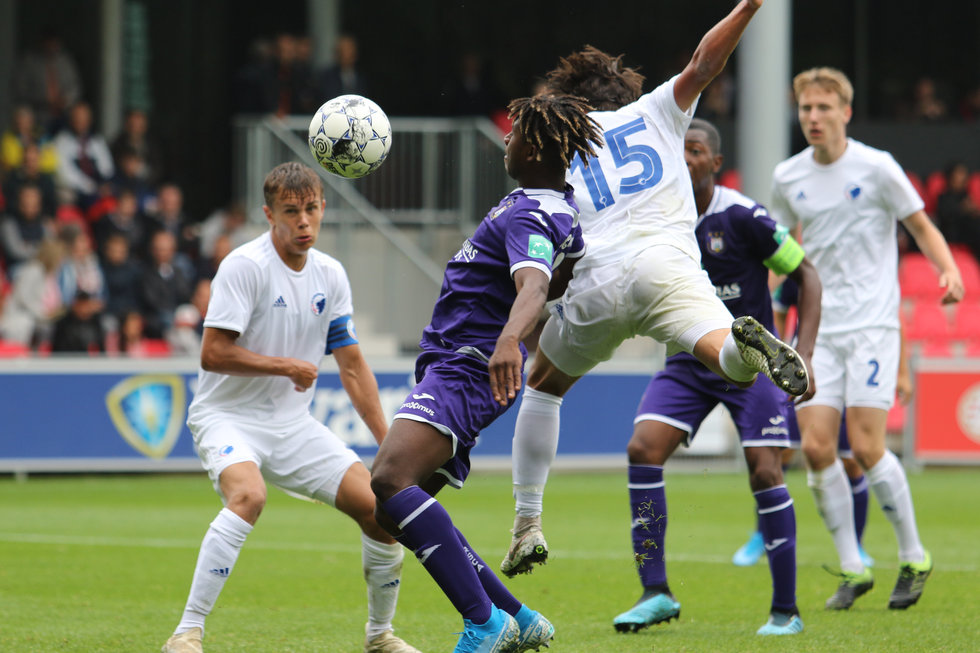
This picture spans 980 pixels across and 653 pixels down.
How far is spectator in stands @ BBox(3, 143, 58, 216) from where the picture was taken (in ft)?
50.9

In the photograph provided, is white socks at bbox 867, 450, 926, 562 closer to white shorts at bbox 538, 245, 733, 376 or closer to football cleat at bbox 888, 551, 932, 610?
football cleat at bbox 888, 551, 932, 610

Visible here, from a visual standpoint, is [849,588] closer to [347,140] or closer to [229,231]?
[347,140]

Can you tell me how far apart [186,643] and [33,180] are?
457 inches

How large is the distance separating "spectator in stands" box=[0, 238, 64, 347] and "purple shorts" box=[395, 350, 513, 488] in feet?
34.0

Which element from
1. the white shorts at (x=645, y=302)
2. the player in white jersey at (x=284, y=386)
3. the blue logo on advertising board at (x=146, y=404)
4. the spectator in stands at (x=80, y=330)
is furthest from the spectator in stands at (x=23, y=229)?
the white shorts at (x=645, y=302)

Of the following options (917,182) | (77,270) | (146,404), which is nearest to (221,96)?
(77,270)

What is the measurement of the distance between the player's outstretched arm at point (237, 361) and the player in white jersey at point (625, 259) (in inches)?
41.1

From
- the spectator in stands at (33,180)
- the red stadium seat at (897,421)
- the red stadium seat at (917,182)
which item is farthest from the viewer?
the red stadium seat at (917,182)

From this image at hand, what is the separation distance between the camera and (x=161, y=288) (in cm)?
1481

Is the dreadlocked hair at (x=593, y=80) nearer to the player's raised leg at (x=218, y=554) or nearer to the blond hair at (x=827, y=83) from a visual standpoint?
the blond hair at (x=827, y=83)

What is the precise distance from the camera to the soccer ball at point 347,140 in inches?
228

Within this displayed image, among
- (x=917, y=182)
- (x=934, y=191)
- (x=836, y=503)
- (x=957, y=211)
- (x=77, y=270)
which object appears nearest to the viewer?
(x=836, y=503)

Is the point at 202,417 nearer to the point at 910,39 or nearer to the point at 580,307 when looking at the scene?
the point at 580,307

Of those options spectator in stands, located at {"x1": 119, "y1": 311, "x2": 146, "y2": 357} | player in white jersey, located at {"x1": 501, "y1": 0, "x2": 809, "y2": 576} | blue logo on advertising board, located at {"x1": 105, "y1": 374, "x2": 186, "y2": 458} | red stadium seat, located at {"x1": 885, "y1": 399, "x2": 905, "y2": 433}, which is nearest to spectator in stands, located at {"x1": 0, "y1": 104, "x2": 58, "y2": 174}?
spectator in stands, located at {"x1": 119, "y1": 311, "x2": 146, "y2": 357}
